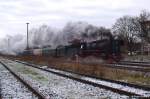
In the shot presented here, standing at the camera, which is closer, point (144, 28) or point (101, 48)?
point (101, 48)

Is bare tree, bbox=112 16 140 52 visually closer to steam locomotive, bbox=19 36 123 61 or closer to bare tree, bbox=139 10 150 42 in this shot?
bare tree, bbox=139 10 150 42

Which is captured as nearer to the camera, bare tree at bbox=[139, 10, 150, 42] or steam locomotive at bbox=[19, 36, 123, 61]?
steam locomotive at bbox=[19, 36, 123, 61]

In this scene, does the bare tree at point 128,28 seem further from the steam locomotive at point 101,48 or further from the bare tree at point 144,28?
the steam locomotive at point 101,48

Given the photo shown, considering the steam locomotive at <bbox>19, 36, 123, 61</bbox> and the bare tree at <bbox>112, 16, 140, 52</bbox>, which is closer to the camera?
the steam locomotive at <bbox>19, 36, 123, 61</bbox>

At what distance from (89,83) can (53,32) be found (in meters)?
52.6

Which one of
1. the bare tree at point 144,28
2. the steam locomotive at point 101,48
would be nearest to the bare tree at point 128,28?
the bare tree at point 144,28

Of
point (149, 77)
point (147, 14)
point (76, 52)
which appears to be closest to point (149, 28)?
point (147, 14)

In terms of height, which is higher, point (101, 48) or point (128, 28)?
point (128, 28)

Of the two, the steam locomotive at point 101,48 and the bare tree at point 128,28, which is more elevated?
the bare tree at point 128,28

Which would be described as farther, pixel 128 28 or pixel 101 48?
pixel 128 28

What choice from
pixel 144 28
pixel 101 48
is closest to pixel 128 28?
pixel 144 28

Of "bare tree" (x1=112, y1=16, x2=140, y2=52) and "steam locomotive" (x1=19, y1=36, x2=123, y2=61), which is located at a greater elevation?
"bare tree" (x1=112, y1=16, x2=140, y2=52)

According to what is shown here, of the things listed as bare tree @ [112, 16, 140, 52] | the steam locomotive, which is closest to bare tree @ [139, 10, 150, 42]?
bare tree @ [112, 16, 140, 52]

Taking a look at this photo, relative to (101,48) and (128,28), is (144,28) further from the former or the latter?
(101,48)
